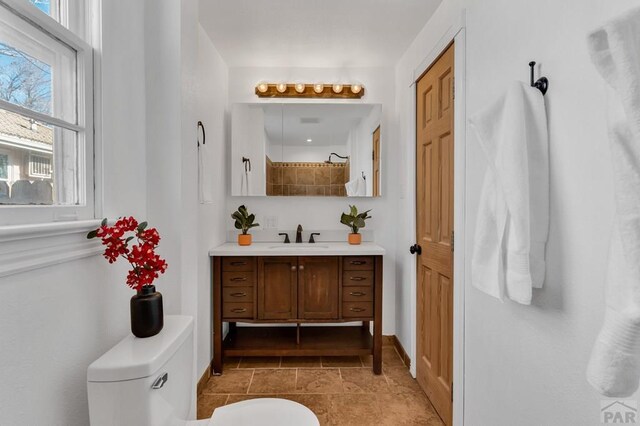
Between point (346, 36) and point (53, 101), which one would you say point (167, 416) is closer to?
point (53, 101)

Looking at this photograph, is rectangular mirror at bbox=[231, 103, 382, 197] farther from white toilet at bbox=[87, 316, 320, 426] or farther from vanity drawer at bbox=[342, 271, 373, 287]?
white toilet at bbox=[87, 316, 320, 426]

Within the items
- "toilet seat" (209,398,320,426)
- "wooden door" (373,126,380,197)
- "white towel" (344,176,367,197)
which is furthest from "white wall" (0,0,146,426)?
"wooden door" (373,126,380,197)

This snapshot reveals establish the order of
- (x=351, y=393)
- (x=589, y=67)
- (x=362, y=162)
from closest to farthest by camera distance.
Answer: (x=589, y=67) → (x=351, y=393) → (x=362, y=162)

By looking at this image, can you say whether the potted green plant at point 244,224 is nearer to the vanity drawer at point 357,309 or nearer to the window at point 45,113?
the vanity drawer at point 357,309

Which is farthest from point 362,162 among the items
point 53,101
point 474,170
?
point 53,101

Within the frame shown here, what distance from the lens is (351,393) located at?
2.19 metres

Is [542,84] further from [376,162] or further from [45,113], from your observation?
[376,162]

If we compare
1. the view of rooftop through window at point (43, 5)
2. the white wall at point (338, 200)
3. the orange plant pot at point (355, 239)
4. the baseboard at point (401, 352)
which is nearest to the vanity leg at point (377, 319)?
the baseboard at point (401, 352)

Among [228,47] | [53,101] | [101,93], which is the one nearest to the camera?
[53,101]

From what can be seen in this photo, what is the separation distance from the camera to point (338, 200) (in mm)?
2992

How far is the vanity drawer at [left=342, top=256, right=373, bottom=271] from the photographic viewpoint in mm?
2480

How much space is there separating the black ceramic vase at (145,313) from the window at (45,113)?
0.33m

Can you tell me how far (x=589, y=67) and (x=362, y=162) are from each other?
204cm

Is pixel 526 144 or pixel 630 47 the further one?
pixel 526 144
